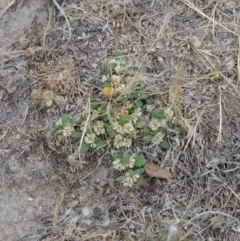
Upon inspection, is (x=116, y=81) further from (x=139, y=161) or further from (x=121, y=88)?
(x=139, y=161)

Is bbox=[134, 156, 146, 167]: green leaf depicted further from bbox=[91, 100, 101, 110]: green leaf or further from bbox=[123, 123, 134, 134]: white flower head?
bbox=[91, 100, 101, 110]: green leaf

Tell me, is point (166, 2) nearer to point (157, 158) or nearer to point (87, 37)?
point (87, 37)

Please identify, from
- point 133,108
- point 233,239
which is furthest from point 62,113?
point 233,239

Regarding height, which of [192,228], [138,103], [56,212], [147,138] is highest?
[138,103]

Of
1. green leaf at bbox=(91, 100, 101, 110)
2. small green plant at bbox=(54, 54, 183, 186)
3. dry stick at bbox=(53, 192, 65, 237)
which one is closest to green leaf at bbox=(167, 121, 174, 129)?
small green plant at bbox=(54, 54, 183, 186)

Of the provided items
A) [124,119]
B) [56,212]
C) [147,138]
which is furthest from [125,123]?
[56,212]
